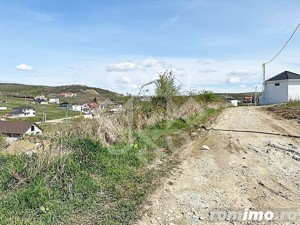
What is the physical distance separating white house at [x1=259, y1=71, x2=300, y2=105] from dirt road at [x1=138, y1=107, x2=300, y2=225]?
21556 millimetres

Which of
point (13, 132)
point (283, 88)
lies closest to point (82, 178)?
point (13, 132)

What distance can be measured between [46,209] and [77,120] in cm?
337

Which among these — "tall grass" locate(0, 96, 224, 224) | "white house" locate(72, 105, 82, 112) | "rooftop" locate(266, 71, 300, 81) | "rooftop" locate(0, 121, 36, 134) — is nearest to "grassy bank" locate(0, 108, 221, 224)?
"tall grass" locate(0, 96, 224, 224)

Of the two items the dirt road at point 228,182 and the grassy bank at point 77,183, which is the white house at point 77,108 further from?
the dirt road at point 228,182

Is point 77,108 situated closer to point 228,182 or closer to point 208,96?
point 228,182

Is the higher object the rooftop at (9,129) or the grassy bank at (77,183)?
the rooftop at (9,129)

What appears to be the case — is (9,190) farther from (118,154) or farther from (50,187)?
(118,154)

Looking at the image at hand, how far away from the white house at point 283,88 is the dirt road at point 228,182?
70.7ft

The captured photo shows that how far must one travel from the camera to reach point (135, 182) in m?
5.25

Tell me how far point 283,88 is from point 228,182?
26.7 metres

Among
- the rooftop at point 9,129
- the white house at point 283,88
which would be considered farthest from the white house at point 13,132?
the white house at point 283,88

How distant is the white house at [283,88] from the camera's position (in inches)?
1111

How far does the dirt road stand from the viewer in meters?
4.16

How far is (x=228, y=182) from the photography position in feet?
17.3
